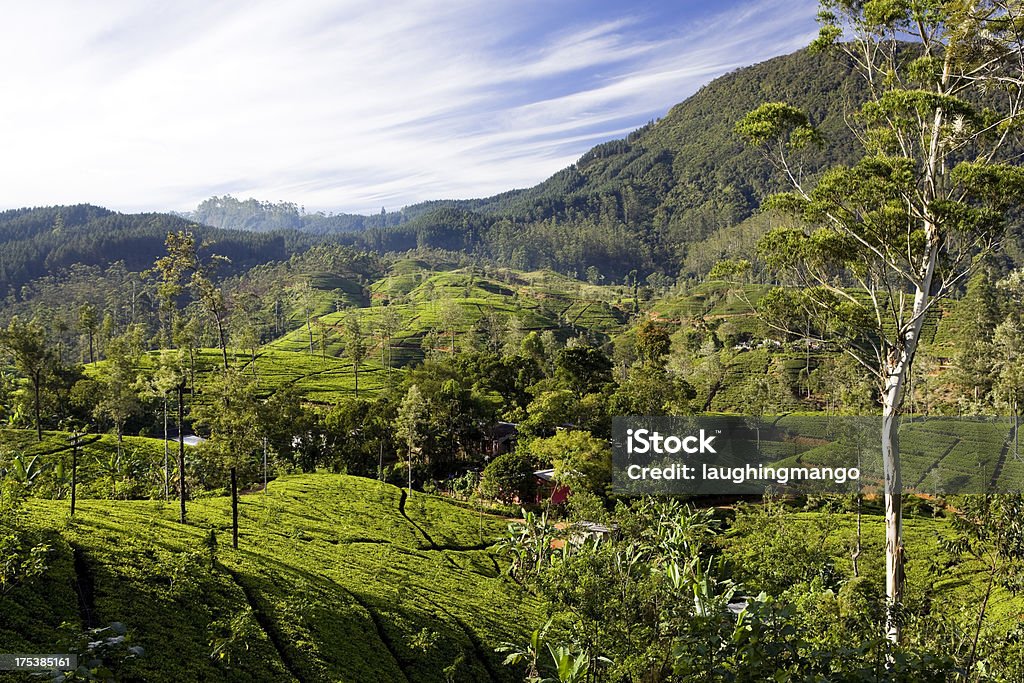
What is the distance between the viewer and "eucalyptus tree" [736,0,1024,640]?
1452 centimetres

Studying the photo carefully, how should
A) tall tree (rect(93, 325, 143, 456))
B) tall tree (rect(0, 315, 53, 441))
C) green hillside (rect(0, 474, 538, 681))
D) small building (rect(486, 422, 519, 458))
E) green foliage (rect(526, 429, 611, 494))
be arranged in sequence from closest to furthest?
1. green hillside (rect(0, 474, 538, 681))
2. green foliage (rect(526, 429, 611, 494))
3. tall tree (rect(0, 315, 53, 441))
4. tall tree (rect(93, 325, 143, 456))
5. small building (rect(486, 422, 519, 458))

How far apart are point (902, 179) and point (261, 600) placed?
17.9 metres

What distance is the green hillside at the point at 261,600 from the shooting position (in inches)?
432

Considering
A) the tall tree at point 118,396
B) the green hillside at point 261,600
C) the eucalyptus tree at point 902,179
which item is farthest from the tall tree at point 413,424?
the eucalyptus tree at point 902,179

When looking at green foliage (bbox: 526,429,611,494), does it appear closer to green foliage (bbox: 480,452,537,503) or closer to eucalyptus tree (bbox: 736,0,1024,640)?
green foliage (bbox: 480,452,537,503)

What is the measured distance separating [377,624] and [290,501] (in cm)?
1421

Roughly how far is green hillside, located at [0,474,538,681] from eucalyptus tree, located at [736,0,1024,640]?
1120 cm

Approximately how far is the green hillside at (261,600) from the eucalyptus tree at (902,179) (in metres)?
11.2

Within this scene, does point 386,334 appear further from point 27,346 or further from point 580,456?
point 580,456

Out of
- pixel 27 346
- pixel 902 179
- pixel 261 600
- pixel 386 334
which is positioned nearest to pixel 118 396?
pixel 27 346

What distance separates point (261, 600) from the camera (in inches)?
555

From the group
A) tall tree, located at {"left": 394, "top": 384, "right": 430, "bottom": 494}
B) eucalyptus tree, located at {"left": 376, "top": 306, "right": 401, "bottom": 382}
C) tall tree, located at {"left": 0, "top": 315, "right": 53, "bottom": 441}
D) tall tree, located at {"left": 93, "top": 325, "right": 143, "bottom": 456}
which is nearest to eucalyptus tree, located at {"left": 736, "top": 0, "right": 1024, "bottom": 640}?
tall tree, located at {"left": 394, "top": 384, "right": 430, "bottom": 494}

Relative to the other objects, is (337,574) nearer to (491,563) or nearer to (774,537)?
(491,563)

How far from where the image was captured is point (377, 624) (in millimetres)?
15203
